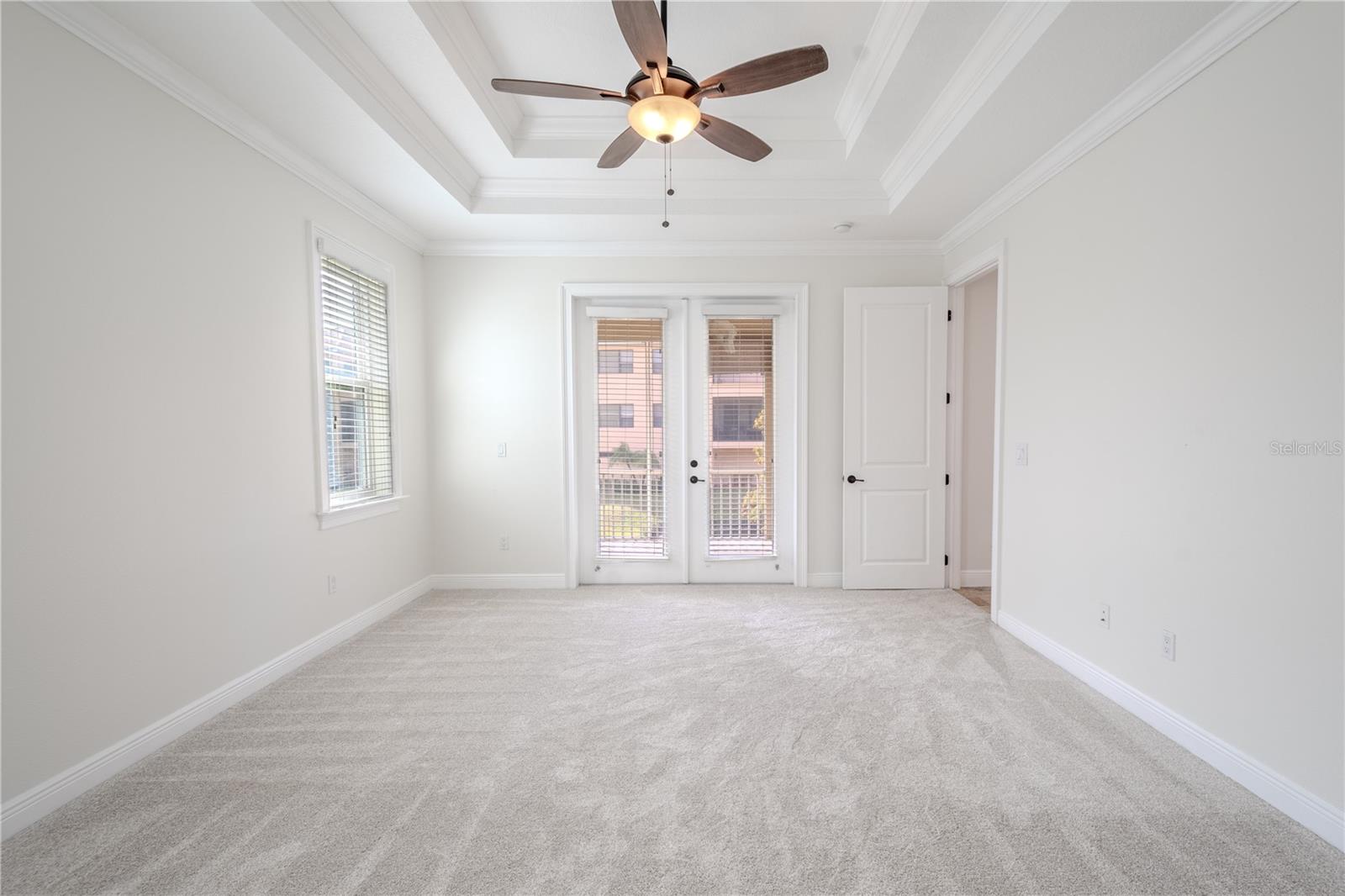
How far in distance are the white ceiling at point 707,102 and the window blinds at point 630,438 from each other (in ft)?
2.54

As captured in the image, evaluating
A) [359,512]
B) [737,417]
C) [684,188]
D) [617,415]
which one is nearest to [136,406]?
[359,512]

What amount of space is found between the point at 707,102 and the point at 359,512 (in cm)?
319

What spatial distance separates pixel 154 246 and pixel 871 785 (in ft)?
11.0

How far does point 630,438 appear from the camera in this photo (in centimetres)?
418

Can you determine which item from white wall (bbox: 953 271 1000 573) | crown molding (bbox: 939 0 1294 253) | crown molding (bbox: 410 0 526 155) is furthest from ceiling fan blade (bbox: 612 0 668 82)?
white wall (bbox: 953 271 1000 573)

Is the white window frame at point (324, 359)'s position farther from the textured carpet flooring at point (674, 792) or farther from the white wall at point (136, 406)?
the textured carpet flooring at point (674, 792)

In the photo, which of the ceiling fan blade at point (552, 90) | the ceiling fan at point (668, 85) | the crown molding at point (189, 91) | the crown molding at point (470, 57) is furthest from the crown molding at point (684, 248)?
the ceiling fan blade at point (552, 90)

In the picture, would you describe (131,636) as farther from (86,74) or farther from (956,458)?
(956,458)

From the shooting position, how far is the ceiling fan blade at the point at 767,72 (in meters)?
1.80

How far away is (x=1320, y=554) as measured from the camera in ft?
5.28

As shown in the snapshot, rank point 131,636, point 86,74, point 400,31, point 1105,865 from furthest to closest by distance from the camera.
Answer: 1. point 400,31
2. point 131,636
3. point 86,74
4. point 1105,865

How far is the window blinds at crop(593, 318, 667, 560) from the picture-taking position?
4.14 m

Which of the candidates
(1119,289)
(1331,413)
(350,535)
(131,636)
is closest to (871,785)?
(1331,413)

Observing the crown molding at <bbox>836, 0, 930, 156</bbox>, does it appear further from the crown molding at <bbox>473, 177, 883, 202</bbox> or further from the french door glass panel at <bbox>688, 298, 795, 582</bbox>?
the french door glass panel at <bbox>688, 298, 795, 582</bbox>
